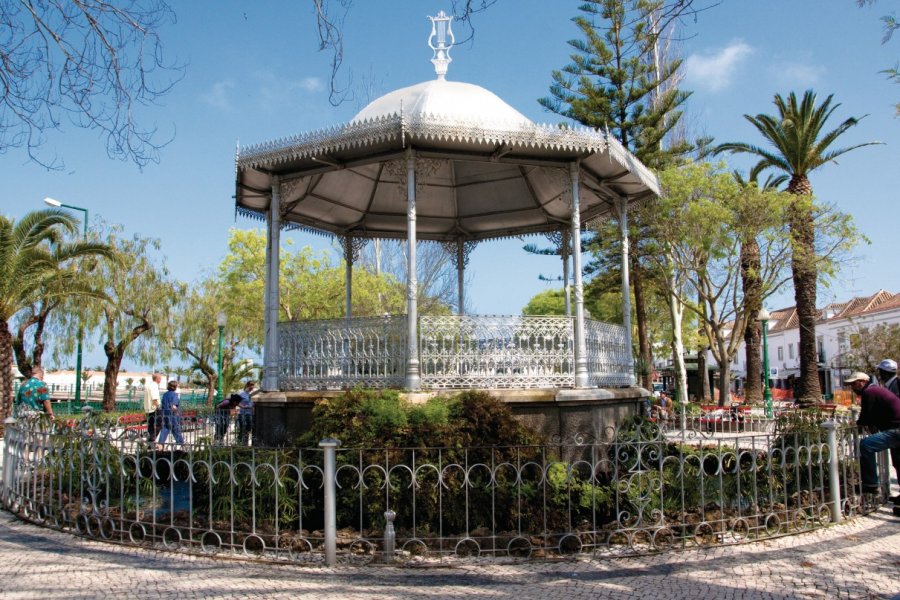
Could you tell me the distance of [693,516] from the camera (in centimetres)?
703

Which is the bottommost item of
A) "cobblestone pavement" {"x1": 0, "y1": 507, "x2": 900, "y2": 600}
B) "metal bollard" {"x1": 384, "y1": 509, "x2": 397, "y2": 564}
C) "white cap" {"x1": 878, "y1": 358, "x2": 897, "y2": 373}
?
"cobblestone pavement" {"x1": 0, "y1": 507, "x2": 900, "y2": 600}

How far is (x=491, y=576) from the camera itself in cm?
545

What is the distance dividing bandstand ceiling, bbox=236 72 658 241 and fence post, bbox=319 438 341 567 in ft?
14.4

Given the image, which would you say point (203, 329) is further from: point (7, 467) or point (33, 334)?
point (7, 467)

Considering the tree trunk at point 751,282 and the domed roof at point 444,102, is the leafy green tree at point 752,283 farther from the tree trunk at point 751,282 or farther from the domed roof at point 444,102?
the domed roof at point 444,102

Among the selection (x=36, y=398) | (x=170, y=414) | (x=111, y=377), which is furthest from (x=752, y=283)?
(x=111, y=377)

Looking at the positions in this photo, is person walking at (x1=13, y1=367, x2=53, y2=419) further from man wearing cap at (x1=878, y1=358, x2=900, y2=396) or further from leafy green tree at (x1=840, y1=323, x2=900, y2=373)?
leafy green tree at (x1=840, y1=323, x2=900, y2=373)

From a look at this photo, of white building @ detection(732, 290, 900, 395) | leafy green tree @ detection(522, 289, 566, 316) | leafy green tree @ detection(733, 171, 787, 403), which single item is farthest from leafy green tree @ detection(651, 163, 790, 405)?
leafy green tree @ detection(522, 289, 566, 316)

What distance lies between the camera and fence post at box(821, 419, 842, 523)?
6996mm

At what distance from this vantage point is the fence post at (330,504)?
581 centimetres

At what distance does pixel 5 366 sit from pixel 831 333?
57.7 metres

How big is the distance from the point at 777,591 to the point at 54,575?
17.8 ft

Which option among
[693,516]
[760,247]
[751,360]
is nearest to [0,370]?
[693,516]

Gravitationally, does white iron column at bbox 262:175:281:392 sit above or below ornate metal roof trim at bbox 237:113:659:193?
below
